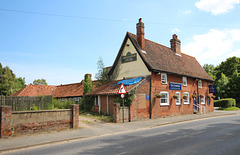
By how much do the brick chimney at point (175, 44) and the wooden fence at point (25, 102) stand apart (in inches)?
731

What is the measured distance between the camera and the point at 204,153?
6723 millimetres

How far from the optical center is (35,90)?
1362 inches

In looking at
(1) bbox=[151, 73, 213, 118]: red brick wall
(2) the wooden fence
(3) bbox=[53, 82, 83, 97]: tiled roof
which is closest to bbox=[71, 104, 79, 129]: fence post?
(2) the wooden fence

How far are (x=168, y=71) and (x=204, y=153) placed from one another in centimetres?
1437

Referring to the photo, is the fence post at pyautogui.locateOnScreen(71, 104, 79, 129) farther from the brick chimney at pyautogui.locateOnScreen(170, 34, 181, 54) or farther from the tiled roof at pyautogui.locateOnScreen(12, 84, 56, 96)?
the tiled roof at pyautogui.locateOnScreen(12, 84, 56, 96)

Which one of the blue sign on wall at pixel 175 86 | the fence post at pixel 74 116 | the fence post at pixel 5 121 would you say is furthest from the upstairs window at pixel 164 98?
the fence post at pixel 5 121

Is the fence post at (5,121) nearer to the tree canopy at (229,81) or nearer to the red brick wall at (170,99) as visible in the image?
the red brick wall at (170,99)

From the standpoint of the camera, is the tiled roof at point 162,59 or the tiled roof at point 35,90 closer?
the tiled roof at point 162,59

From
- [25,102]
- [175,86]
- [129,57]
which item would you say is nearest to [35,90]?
[25,102]

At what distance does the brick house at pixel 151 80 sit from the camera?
18.3 meters

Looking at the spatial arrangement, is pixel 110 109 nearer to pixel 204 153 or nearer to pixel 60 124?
pixel 60 124

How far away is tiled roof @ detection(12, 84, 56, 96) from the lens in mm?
32466

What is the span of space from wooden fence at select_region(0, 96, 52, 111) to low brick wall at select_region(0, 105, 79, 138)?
6.49 metres

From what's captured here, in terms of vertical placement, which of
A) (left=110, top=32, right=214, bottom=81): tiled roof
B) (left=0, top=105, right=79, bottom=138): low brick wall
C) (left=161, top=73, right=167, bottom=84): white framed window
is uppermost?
(left=110, top=32, right=214, bottom=81): tiled roof
